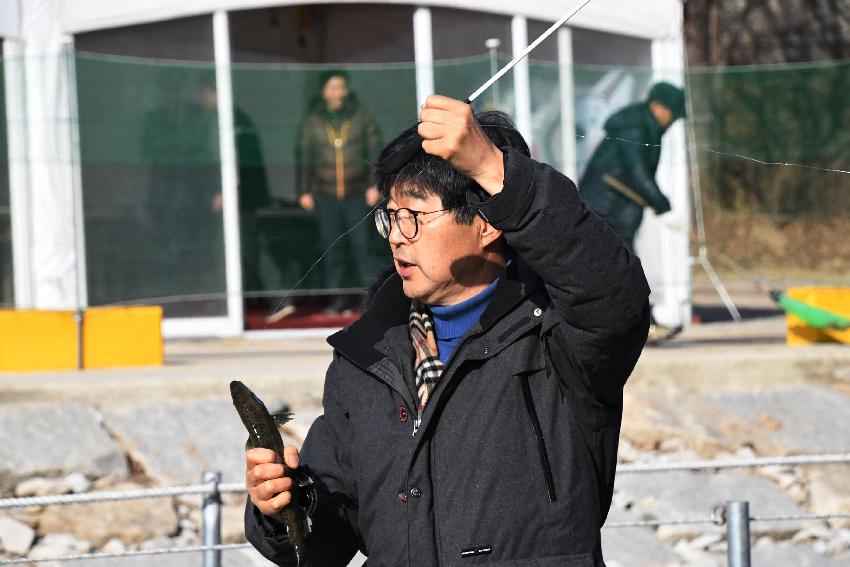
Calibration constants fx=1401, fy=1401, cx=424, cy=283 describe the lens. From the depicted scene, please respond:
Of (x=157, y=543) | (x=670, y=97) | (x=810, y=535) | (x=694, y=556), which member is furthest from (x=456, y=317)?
(x=670, y=97)

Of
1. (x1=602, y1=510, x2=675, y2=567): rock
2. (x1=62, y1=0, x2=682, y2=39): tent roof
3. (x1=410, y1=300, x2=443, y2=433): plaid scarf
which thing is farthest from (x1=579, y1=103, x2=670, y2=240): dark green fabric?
(x1=410, y1=300, x2=443, y2=433): plaid scarf

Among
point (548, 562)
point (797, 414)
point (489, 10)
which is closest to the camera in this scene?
point (548, 562)

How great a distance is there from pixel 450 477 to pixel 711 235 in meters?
11.4

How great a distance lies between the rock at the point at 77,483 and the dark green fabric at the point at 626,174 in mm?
3883

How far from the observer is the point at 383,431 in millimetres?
2855

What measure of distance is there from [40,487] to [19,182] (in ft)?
9.38

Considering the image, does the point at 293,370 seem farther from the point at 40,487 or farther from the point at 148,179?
the point at 148,179

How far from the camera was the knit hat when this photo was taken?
10.1 metres

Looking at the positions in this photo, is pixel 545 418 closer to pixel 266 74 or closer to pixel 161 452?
pixel 161 452

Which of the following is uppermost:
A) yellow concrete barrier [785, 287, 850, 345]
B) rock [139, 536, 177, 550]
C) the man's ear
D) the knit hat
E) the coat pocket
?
the knit hat

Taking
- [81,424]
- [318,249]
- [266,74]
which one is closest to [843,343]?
[318,249]

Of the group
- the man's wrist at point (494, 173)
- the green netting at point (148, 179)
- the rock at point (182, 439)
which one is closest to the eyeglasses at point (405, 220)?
the man's wrist at point (494, 173)

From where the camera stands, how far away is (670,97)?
10188 millimetres

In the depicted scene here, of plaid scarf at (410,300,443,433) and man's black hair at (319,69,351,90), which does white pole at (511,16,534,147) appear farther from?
plaid scarf at (410,300,443,433)
